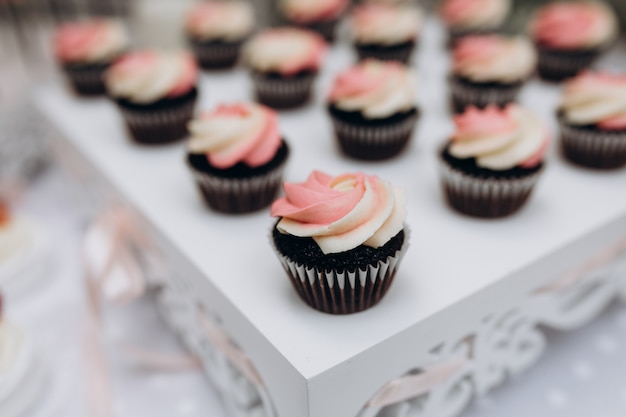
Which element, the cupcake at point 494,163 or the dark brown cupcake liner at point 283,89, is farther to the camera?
the dark brown cupcake liner at point 283,89

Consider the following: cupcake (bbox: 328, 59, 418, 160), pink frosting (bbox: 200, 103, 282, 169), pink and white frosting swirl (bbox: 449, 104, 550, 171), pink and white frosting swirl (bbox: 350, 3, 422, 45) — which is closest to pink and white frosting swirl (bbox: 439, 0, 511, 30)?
pink and white frosting swirl (bbox: 350, 3, 422, 45)

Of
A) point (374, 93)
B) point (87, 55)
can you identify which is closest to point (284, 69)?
point (374, 93)

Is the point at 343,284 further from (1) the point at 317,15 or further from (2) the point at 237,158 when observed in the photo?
(1) the point at 317,15

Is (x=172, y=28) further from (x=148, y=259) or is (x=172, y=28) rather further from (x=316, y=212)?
(x=316, y=212)

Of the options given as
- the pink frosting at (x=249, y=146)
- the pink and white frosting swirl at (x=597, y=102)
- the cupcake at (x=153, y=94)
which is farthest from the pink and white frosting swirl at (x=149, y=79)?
the pink and white frosting swirl at (x=597, y=102)

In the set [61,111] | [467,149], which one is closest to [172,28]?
[61,111]

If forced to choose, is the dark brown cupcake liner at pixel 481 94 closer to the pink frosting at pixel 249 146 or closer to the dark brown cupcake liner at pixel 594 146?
the dark brown cupcake liner at pixel 594 146
